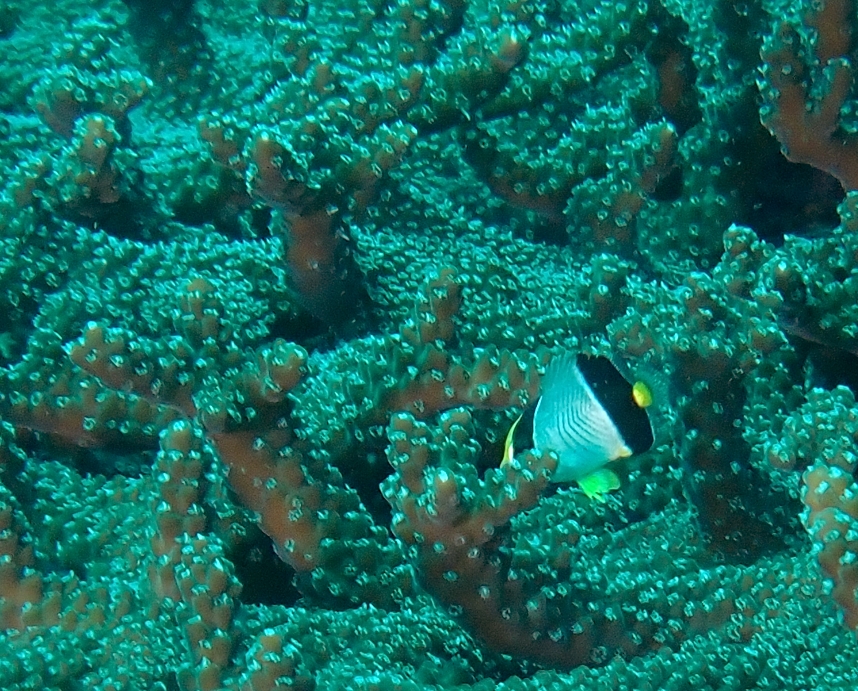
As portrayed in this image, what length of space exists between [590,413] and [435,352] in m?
0.45

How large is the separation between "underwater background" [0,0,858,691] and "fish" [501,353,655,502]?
0.56 feet

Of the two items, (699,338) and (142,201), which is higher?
(142,201)

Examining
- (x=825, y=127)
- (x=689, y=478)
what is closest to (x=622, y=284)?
(x=689, y=478)

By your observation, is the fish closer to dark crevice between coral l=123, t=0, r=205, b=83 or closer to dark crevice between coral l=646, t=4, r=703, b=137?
dark crevice between coral l=646, t=4, r=703, b=137

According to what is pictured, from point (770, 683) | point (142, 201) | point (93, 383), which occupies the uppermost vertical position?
point (142, 201)

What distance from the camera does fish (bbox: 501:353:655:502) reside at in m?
1.68

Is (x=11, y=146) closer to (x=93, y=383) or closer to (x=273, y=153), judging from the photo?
(x=93, y=383)

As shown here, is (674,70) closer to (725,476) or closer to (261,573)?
(725,476)

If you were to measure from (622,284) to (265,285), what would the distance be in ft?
3.59

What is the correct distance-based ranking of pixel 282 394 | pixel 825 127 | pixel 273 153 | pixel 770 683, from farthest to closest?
pixel 825 127, pixel 273 153, pixel 282 394, pixel 770 683

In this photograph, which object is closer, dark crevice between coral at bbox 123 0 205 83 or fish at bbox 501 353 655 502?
fish at bbox 501 353 655 502

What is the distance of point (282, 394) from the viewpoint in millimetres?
1773

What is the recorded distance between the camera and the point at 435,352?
1.96 metres

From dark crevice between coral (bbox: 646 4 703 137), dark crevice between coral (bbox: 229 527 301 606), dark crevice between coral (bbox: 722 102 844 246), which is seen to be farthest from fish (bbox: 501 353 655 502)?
dark crevice between coral (bbox: 646 4 703 137)
